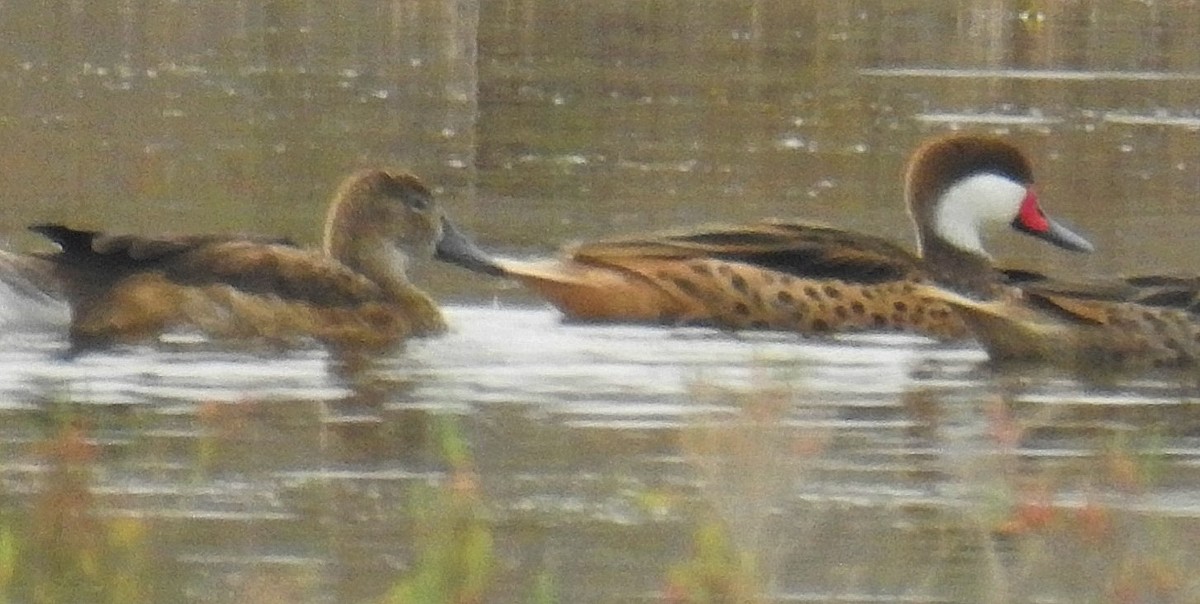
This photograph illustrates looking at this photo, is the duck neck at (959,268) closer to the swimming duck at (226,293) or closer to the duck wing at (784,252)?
the duck wing at (784,252)

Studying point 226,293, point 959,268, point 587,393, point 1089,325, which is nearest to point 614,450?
point 587,393

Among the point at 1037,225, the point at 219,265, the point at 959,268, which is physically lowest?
the point at 959,268

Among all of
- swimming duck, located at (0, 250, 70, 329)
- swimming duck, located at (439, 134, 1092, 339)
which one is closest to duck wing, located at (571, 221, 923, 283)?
swimming duck, located at (439, 134, 1092, 339)

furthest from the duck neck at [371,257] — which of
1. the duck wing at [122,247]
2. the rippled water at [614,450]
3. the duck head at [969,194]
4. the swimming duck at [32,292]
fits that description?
the duck head at [969,194]

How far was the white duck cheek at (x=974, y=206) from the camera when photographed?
34.2ft

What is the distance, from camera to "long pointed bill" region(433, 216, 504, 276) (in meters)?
9.86

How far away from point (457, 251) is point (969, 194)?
173 centimetres

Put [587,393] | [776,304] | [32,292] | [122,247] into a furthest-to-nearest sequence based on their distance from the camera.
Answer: [776,304]
[32,292]
[122,247]
[587,393]

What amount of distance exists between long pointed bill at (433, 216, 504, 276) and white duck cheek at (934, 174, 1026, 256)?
5.12ft

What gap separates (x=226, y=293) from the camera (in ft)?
29.7

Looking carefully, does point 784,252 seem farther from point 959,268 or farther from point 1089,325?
point 1089,325

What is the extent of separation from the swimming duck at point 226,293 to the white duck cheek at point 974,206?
71.6 inches

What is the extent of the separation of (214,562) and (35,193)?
7.15m

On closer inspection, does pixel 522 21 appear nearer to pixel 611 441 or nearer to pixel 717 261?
pixel 717 261
